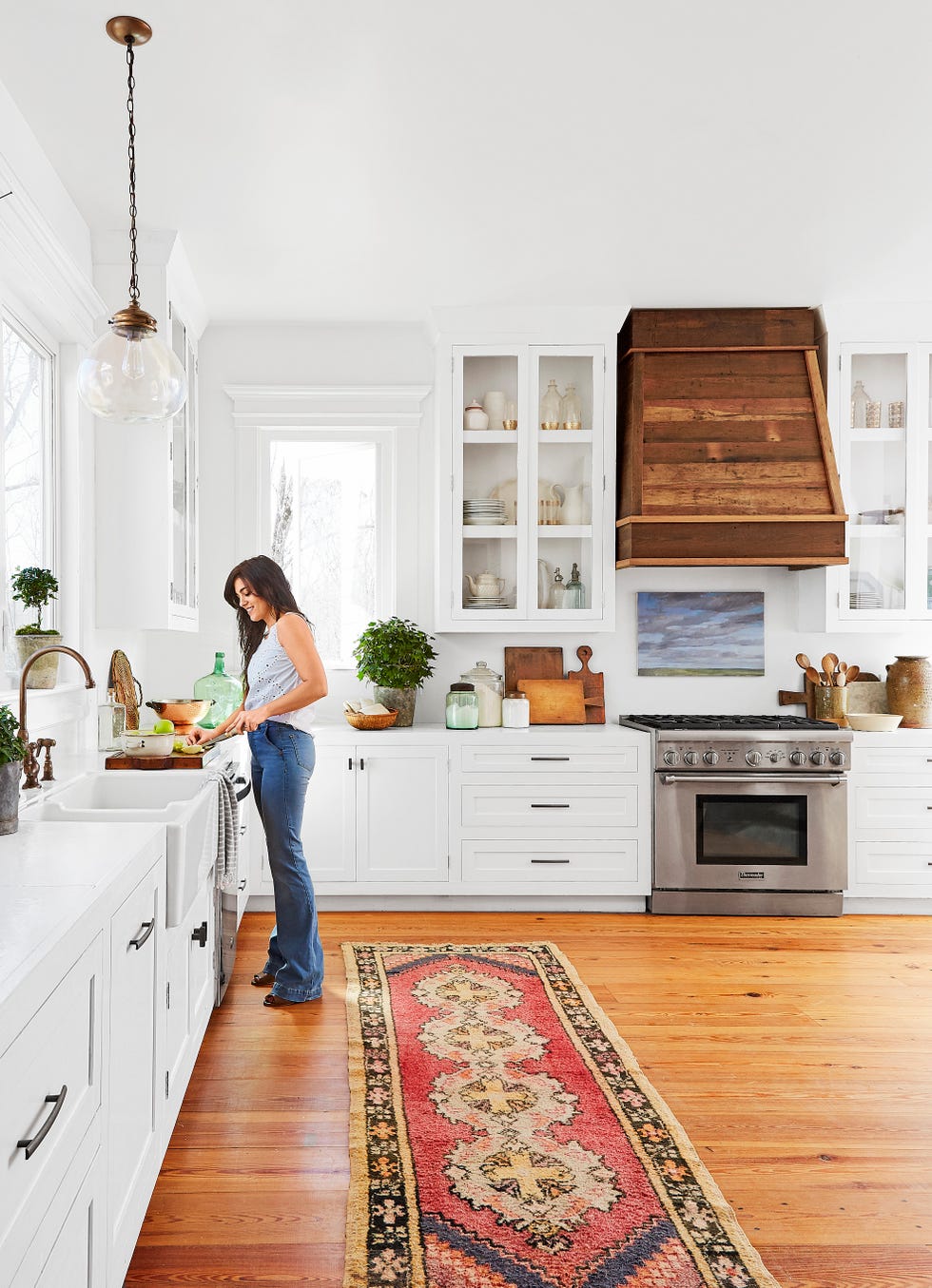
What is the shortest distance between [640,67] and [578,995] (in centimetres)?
281

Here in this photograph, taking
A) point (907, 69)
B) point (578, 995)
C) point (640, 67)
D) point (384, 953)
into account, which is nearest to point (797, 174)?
point (907, 69)

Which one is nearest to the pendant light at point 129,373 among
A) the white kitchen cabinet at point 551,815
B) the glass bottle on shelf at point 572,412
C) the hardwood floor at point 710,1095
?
the hardwood floor at point 710,1095

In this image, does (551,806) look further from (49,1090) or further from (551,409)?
(49,1090)

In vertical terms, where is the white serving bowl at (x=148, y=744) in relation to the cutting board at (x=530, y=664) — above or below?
below

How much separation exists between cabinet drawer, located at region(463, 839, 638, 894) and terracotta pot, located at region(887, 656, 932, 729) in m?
1.47

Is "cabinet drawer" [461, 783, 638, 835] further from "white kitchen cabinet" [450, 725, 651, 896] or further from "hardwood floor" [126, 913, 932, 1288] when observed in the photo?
"hardwood floor" [126, 913, 932, 1288]

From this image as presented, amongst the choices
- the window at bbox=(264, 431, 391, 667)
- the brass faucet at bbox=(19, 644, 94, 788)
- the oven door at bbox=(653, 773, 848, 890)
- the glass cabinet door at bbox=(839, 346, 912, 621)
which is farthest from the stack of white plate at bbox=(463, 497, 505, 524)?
the brass faucet at bbox=(19, 644, 94, 788)

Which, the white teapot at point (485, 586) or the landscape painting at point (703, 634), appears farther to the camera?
the landscape painting at point (703, 634)

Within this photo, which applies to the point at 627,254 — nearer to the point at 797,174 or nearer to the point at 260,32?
the point at 797,174

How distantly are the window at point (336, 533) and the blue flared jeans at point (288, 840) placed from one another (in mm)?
1583

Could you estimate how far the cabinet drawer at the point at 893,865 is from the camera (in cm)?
430

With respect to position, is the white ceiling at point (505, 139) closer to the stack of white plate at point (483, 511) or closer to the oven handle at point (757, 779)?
the stack of white plate at point (483, 511)

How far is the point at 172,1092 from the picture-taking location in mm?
2162

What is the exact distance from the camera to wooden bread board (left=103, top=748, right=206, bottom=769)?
9.75ft
